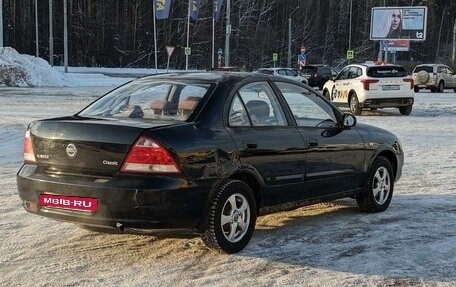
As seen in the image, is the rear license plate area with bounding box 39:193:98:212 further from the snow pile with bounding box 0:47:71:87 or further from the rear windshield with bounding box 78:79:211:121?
the snow pile with bounding box 0:47:71:87

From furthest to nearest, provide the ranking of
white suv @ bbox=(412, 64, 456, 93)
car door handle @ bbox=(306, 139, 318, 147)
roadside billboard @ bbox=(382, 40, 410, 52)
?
roadside billboard @ bbox=(382, 40, 410, 52)
white suv @ bbox=(412, 64, 456, 93)
car door handle @ bbox=(306, 139, 318, 147)

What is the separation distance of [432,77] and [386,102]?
58.5ft

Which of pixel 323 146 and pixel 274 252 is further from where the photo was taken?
pixel 323 146

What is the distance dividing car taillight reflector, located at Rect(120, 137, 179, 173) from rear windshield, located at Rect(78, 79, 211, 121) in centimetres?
53

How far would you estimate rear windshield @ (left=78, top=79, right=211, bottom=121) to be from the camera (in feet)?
18.0

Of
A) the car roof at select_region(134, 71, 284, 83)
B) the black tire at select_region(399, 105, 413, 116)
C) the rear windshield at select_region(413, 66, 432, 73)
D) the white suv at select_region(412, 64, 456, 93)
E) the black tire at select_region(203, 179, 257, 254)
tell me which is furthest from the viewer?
the rear windshield at select_region(413, 66, 432, 73)

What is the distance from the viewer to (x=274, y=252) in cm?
552

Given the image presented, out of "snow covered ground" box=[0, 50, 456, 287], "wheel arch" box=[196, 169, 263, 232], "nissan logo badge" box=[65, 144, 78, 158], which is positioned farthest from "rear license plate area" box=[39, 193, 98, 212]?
"wheel arch" box=[196, 169, 263, 232]

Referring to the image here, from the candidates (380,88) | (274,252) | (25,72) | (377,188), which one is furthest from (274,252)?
(25,72)

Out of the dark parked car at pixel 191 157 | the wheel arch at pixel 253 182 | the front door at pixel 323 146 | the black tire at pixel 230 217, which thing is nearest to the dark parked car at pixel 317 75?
the front door at pixel 323 146

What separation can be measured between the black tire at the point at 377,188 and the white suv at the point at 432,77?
30803 millimetres

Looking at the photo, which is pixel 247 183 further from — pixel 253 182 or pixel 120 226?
pixel 120 226

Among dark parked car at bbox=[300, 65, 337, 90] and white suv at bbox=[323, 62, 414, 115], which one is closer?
white suv at bbox=[323, 62, 414, 115]

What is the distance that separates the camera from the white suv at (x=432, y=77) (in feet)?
121
